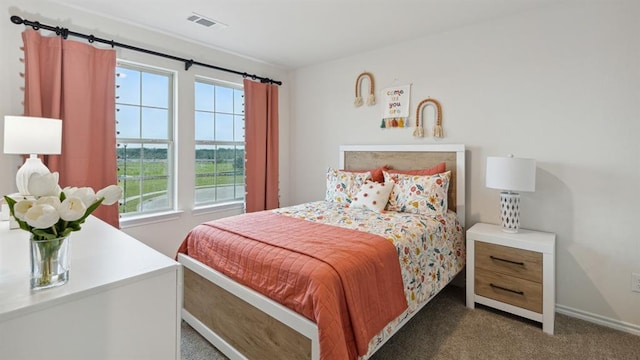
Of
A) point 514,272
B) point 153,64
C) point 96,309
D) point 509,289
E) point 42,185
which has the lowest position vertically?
point 509,289

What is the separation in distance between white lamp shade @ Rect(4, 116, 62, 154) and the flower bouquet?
1.48m

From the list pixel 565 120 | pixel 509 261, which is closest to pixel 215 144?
pixel 509 261

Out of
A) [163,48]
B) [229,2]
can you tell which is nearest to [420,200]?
[229,2]

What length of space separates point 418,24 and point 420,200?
161 centimetres

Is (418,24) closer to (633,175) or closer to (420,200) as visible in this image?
(420,200)

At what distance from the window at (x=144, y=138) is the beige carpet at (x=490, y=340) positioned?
4.94ft

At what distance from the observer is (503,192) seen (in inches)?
99.4

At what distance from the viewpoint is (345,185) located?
10.5 ft

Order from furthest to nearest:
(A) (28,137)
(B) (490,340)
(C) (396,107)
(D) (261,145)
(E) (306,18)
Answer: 1. (D) (261,145)
2. (C) (396,107)
3. (E) (306,18)
4. (B) (490,340)
5. (A) (28,137)

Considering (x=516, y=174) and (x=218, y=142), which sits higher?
(x=218, y=142)

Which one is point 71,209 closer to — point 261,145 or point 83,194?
point 83,194

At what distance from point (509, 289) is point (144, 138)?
3513 millimetres

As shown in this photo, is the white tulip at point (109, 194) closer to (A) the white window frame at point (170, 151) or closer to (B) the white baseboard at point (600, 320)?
(A) the white window frame at point (170, 151)

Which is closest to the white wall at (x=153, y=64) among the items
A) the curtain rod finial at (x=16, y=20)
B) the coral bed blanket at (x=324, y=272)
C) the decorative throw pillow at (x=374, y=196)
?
the curtain rod finial at (x=16, y=20)
